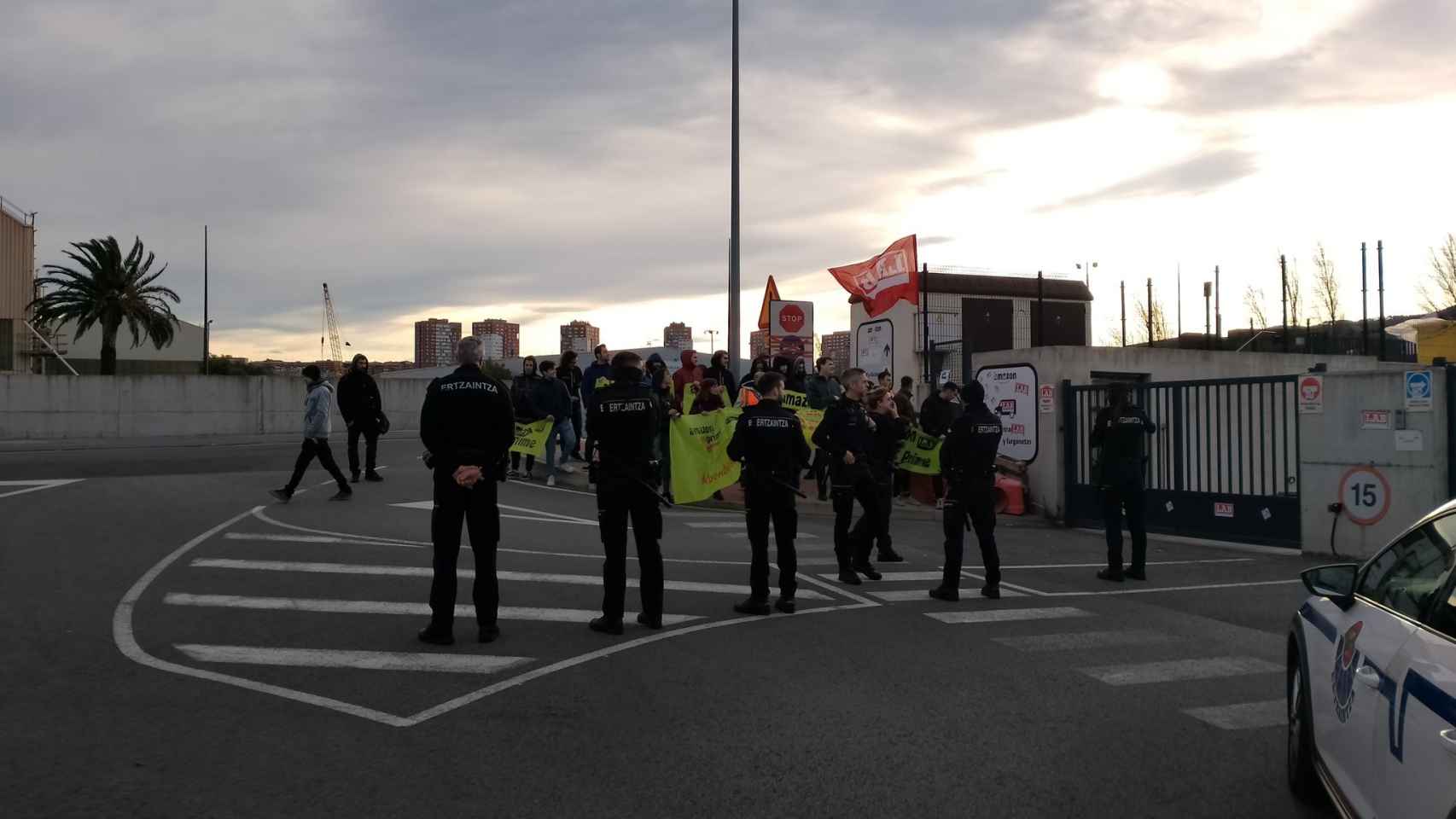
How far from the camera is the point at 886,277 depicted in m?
19.5

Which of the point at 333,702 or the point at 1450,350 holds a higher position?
the point at 1450,350

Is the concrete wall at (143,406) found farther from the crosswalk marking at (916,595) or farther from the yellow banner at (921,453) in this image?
the crosswalk marking at (916,595)

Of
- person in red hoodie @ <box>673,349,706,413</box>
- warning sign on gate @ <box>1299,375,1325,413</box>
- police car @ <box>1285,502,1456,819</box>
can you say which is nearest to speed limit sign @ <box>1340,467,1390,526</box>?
warning sign on gate @ <box>1299,375,1325,413</box>

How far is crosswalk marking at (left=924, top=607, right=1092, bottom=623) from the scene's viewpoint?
884 cm

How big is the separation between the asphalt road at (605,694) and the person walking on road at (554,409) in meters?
6.99

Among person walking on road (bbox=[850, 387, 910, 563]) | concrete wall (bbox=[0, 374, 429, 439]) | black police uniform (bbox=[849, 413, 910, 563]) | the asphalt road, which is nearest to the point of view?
the asphalt road

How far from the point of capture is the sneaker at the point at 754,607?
29.0 feet

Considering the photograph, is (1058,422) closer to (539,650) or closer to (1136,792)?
(539,650)

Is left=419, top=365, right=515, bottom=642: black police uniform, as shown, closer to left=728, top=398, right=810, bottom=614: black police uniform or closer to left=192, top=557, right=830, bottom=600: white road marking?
left=728, top=398, right=810, bottom=614: black police uniform

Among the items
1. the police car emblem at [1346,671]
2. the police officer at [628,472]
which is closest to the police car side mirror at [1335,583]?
the police car emblem at [1346,671]

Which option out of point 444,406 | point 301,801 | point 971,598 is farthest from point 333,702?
point 971,598

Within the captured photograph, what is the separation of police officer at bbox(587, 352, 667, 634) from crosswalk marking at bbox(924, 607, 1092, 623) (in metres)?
2.28

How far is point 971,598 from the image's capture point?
9859 mm

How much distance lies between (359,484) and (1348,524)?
1359cm
